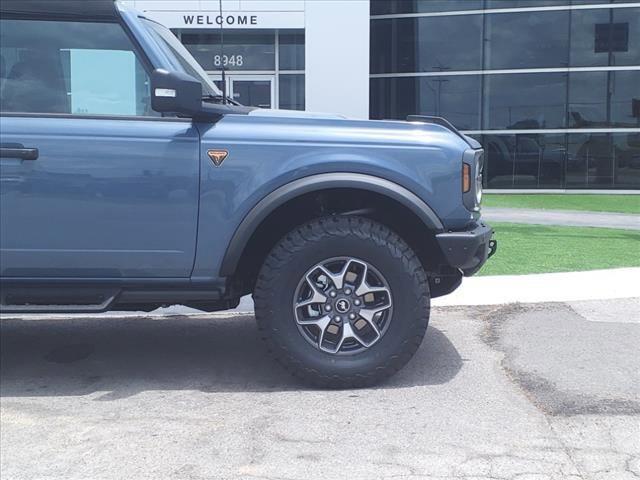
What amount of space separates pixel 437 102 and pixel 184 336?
13787mm

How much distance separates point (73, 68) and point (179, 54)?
758mm

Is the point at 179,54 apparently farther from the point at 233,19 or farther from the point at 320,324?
the point at 233,19

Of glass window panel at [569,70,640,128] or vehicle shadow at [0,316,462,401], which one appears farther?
glass window panel at [569,70,640,128]

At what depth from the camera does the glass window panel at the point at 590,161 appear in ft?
56.6

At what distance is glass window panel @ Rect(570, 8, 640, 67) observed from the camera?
55.5ft

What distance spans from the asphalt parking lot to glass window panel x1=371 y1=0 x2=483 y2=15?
13.7 meters

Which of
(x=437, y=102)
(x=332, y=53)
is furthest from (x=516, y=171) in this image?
(x=332, y=53)

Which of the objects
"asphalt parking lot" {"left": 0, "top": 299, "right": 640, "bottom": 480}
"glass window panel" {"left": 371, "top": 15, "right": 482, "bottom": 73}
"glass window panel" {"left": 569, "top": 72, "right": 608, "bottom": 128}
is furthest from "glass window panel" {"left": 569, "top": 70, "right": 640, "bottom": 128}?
"asphalt parking lot" {"left": 0, "top": 299, "right": 640, "bottom": 480}

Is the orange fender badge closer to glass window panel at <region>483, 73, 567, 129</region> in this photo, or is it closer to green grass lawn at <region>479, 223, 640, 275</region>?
green grass lawn at <region>479, 223, 640, 275</region>

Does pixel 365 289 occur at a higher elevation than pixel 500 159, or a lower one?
lower

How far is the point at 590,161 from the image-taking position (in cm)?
1734

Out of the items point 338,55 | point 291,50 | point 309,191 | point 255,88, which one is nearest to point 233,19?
point 291,50

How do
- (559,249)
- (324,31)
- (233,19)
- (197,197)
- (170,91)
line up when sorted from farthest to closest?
(324,31), (233,19), (559,249), (197,197), (170,91)

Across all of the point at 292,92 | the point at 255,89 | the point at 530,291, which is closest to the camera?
the point at 530,291
